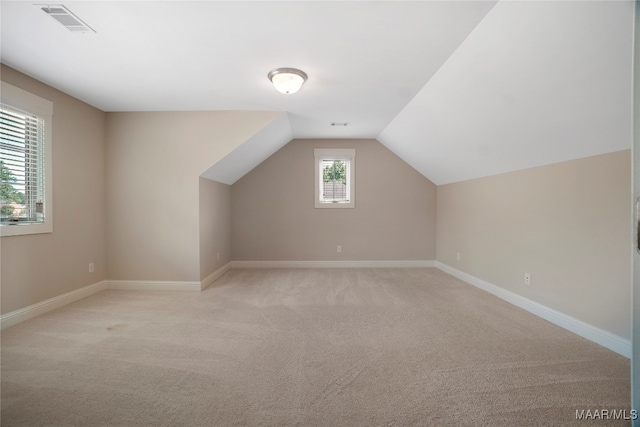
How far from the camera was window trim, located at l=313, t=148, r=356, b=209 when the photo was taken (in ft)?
18.1

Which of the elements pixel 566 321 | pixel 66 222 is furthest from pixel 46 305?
pixel 566 321

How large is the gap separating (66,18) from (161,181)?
7.08 ft

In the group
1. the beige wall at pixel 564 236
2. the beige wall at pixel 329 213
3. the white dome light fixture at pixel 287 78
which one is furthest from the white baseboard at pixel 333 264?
the white dome light fixture at pixel 287 78

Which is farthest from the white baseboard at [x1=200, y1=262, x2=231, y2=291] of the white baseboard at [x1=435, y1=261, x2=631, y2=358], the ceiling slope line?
the white baseboard at [x1=435, y1=261, x2=631, y2=358]

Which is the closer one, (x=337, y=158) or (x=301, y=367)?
(x=301, y=367)

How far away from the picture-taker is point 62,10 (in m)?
1.92

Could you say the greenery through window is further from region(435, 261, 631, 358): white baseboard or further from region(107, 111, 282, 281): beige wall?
region(435, 261, 631, 358): white baseboard

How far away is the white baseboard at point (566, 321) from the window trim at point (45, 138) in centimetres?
515

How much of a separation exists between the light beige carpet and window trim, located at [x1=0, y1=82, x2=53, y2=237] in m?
0.89

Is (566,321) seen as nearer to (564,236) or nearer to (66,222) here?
(564,236)

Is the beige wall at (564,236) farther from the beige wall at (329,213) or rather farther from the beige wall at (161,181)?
the beige wall at (161,181)

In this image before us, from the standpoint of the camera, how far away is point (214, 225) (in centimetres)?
454

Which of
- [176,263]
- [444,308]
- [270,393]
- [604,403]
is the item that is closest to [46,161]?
[176,263]

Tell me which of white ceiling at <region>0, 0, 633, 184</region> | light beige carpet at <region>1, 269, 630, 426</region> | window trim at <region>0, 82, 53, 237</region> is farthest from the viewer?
window trim at <region>0, 82, 53, 237</region>
